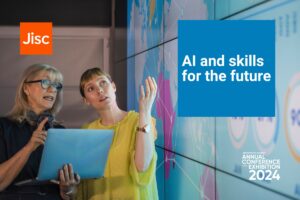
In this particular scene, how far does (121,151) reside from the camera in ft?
5.79

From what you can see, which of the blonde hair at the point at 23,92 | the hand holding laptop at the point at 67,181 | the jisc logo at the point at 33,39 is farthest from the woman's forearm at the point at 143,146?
the jisc logo at the point at 33,39

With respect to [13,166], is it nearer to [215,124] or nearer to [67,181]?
[67,181]

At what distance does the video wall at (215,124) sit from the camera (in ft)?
4.33

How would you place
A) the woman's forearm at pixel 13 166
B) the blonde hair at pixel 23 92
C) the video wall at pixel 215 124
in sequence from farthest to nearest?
the blonde hair at pixel 23 92, the woman's forearm at pixel 13 166, the video wall at pixel 215 124

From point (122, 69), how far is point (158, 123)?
123 cm

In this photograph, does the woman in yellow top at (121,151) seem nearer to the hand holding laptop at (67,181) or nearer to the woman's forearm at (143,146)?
the woman's forearm at (143,146)

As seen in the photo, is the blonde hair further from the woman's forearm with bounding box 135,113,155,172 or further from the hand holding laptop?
the woman's forearm with bounding box 135,113,155,172

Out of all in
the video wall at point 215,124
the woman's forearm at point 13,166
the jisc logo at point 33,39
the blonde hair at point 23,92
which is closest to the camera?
the video wall at point 215,124

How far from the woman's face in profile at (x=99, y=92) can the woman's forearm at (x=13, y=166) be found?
337 mm

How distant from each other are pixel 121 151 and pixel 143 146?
0.12 m

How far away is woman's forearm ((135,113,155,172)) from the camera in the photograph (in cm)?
166

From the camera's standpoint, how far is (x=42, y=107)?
70.6 inches

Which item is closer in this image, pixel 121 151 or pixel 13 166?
pixel 13 166

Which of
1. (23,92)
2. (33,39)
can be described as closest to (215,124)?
(23,92)
